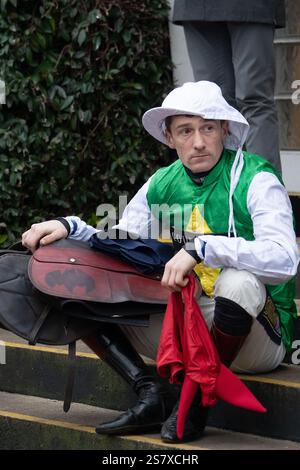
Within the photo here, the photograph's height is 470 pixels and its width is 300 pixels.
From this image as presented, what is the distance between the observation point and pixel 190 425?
407cm

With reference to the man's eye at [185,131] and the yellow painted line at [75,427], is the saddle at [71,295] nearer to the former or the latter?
the yellow painted line at [75,427]

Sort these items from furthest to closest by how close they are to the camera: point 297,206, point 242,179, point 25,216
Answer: point 25,216
point 297,206
point 242,179

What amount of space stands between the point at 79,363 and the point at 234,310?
1100 millimetres

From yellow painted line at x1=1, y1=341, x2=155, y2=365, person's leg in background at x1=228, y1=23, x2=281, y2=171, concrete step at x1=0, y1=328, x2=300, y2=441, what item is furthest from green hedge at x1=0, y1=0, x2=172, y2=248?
concrete step at x1=0, y1=328, x2=300, y2=441

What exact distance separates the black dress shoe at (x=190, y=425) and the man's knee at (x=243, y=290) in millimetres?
425

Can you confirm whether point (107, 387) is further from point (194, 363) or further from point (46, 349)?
point (194, 363)

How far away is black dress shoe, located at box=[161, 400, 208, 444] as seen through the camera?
13.2ft

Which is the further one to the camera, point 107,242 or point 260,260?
point 107,242

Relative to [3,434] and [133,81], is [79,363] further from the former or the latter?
[133,81]

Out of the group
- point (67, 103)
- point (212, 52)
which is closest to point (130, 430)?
point (212, 52)

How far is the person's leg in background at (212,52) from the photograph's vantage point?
18.8 ft

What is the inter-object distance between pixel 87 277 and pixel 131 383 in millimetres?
436
